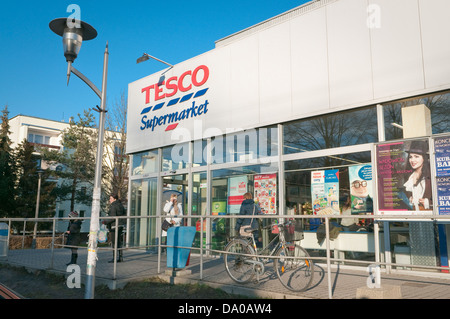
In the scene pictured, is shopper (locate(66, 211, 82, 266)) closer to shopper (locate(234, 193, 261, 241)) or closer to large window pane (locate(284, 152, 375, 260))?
shopper (locate(234, 193, 261, 241))

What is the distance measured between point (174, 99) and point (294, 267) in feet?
29.5

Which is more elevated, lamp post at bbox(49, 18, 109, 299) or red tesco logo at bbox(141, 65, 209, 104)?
red tesco logo at bbox(141, 65, 209, 104)

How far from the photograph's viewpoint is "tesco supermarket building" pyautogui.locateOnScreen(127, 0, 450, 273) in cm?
766

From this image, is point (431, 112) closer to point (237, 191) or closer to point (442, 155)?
point (442, 155)

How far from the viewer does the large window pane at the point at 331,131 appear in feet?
29.1

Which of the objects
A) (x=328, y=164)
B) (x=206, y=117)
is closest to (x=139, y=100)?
(x=206, y=117)

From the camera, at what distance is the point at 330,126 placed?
955 centimetres

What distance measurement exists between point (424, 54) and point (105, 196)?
27938mm

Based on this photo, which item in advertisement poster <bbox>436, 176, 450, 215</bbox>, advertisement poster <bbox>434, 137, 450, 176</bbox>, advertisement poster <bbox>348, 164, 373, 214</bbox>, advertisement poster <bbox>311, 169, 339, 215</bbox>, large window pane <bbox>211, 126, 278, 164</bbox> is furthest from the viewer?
large window pane <bbox>211, 126, 278, 164</bbox>

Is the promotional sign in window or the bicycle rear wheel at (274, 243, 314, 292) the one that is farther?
the promotional sign in window

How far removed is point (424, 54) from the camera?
26.1 ft

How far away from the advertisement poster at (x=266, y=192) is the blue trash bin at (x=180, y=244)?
2.77 m

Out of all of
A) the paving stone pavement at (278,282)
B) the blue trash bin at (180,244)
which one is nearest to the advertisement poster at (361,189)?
the paving stone pavement at (278,282)

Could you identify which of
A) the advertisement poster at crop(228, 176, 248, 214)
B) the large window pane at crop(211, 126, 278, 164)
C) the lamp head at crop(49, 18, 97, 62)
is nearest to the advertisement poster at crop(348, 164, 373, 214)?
the large window pane at crop(211, 126, 278, 164)
